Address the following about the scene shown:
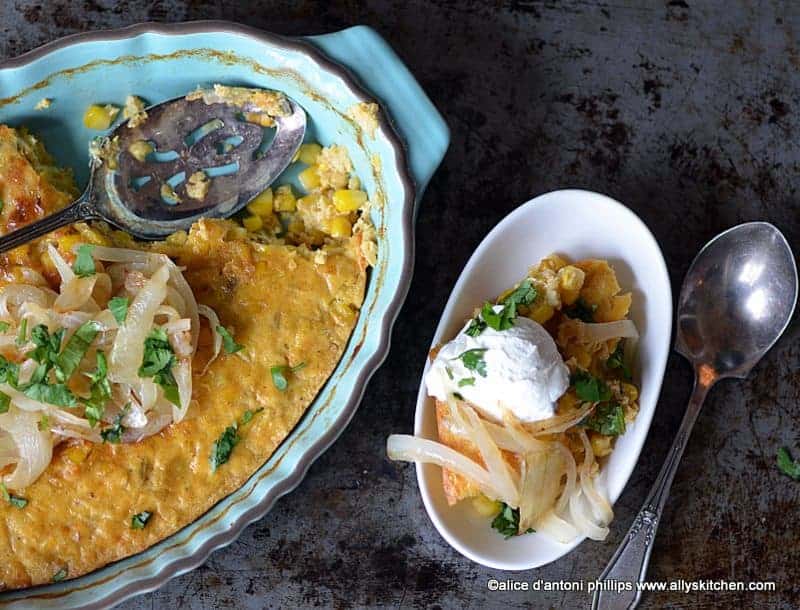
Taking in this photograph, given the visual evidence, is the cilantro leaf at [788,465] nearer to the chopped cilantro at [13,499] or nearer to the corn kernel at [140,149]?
the corn kernel at [140,149]

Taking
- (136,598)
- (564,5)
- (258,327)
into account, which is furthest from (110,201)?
(564,5)

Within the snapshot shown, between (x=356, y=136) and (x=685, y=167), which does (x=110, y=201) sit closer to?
(x=356, y=136)

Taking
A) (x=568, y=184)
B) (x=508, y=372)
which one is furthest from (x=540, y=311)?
(x=568, y=184)

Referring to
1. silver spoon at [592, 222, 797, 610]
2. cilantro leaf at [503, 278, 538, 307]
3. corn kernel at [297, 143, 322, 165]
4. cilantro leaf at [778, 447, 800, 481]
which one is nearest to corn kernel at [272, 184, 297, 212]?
corn kernel at [297, 143, 322, 165]

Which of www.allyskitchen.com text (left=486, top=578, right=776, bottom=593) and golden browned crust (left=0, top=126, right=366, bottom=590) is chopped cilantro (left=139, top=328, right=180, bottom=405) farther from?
www.allyskitchen.com text (left=486, top=578, right=776, bottom=593)

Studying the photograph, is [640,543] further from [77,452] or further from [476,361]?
[77,452]
